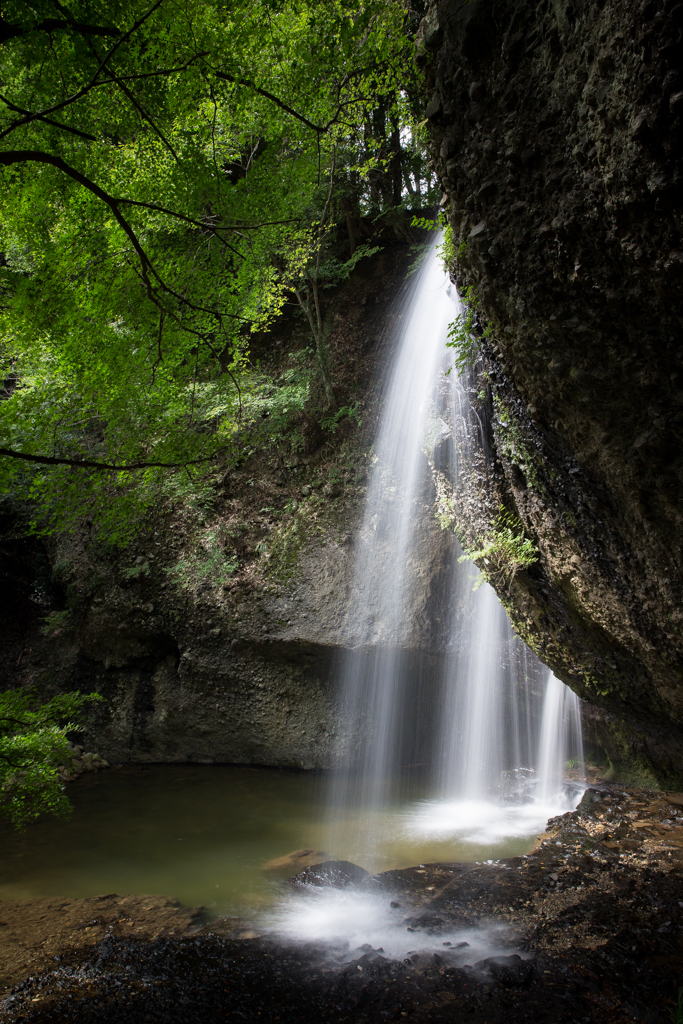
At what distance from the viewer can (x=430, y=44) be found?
3.64 metres

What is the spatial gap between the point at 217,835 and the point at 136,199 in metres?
7.81

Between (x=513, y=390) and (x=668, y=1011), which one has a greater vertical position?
(x=513, y=390)

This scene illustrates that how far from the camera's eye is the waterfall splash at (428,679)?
8633 millimetres

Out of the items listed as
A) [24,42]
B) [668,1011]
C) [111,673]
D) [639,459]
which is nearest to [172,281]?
[24,42]

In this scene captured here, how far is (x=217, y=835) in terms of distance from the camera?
7.47 m

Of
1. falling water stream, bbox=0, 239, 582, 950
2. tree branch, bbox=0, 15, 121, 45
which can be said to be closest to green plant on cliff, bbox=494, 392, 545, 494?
falling water stream, bbox=0, 239, 582, 950

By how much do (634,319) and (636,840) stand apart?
229 inches

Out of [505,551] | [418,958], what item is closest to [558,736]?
[505,551]

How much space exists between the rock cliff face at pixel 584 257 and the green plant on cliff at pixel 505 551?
691 millimetres

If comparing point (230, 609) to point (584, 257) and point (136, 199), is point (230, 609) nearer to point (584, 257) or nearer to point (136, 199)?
point (136, 199)

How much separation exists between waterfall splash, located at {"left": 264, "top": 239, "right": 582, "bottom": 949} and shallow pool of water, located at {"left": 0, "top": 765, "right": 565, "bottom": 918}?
0.17 m

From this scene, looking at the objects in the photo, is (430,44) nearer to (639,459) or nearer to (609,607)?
(639,459)

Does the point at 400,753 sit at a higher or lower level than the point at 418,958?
higher

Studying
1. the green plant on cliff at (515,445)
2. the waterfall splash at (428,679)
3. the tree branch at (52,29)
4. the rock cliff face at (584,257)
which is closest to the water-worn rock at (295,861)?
the waterfall splash at (428,679)
